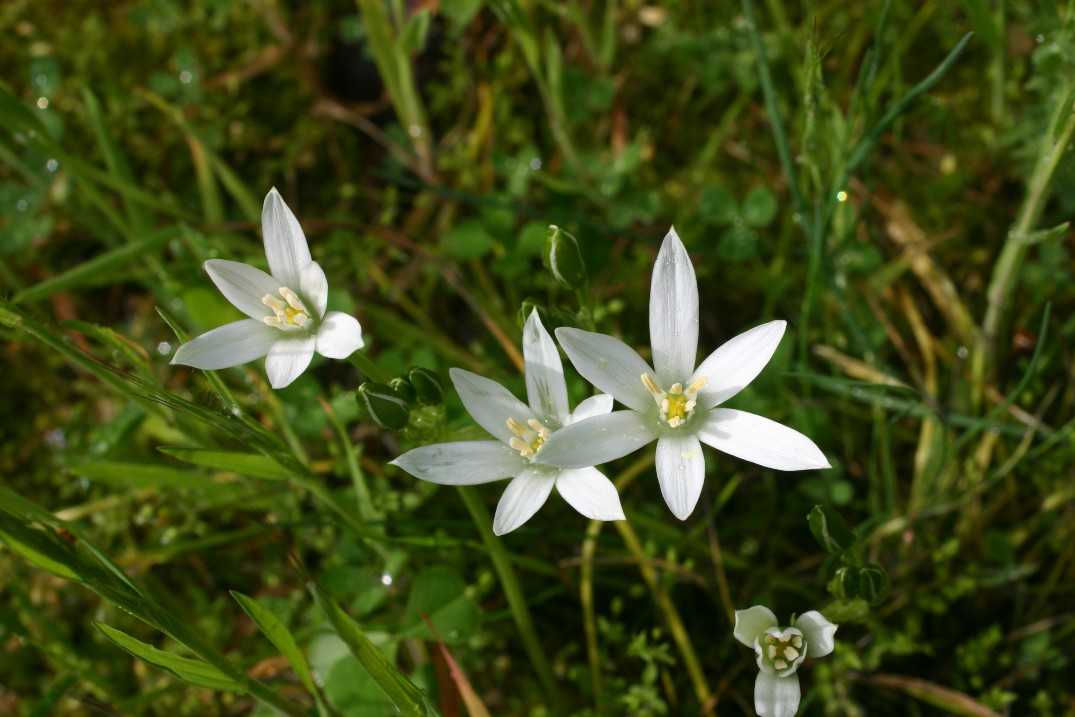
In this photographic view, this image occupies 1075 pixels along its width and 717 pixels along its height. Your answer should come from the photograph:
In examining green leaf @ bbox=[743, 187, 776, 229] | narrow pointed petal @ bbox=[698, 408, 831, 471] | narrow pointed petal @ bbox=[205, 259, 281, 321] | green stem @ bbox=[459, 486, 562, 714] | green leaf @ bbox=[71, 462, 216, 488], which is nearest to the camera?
narrow pointed petal @ bbox=[698, 408, 831, 471]

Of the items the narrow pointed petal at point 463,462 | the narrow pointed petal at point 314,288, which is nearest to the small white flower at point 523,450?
the narrow pointed petal at point 463,462

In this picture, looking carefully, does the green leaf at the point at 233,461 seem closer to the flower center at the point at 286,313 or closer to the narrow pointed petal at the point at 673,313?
the flower center at the point at 286,313

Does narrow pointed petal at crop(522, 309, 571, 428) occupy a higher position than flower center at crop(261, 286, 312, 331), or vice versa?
flower center at crop(261, 286, 312, 331)

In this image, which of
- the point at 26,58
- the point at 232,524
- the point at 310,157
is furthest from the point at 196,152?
the point at 232,524

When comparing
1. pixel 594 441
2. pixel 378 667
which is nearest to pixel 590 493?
pixel 594 441

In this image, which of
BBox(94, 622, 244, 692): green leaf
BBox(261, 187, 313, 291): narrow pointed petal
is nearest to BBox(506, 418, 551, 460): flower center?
BBox(261, 187, 313, 291): narrow pointed petal

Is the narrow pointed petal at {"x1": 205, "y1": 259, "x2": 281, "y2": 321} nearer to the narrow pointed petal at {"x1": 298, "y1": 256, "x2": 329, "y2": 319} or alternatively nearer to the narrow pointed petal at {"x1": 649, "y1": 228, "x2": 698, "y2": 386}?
the narrow pointed petal at {"x1": 298, "y1": 256, "x2": 329, "y2": 319}
